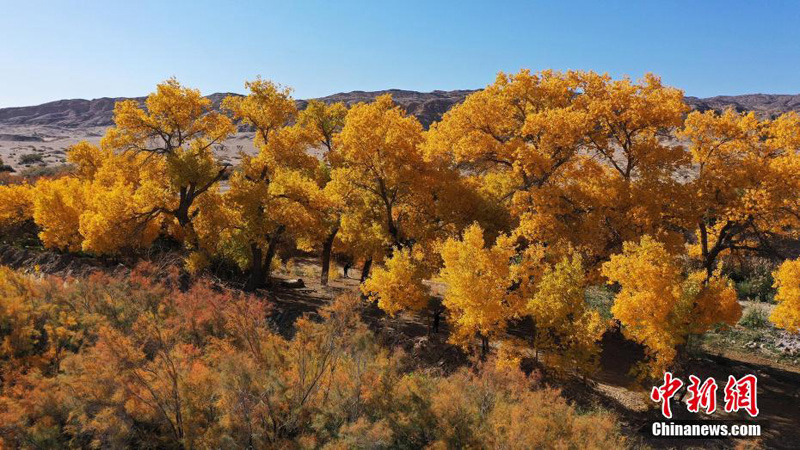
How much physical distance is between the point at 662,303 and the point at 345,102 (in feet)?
483

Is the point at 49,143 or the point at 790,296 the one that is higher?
the point at 49,143

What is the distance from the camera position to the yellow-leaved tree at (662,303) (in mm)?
14031

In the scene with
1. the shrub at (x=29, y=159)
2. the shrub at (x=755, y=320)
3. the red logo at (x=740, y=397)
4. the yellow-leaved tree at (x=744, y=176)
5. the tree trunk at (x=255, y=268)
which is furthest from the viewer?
the shrub at (x=29, y=159)

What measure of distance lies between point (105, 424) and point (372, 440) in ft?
19.7

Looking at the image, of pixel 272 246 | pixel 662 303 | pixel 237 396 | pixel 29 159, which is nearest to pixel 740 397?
pixel 662 303

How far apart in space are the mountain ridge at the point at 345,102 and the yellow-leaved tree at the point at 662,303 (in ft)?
371

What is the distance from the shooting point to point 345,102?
152000 mm

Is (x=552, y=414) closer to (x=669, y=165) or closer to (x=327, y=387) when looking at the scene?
(x=327, y=387)

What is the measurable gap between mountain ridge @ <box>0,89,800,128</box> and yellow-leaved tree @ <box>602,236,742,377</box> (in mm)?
113207

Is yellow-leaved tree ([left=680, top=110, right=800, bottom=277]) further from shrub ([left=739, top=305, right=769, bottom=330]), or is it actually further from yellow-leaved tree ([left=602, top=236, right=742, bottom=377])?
shrub ([left=739, top=305, right=769, bottom=330])

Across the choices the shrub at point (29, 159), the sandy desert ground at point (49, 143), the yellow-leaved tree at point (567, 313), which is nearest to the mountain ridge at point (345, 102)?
the sandy desert ground at point (49, 143)

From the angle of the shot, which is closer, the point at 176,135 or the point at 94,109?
the point at 176,135

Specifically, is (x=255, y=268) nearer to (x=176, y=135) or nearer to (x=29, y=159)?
(x=176, y=135)
